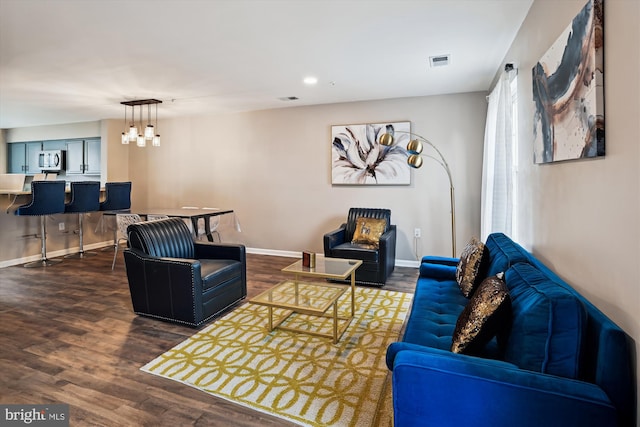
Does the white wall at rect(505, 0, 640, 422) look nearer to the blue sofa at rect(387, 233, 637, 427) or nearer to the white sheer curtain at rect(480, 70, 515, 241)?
the blue sofa at rect(387, 233, 637, 427)

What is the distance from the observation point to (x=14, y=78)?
13.4ft

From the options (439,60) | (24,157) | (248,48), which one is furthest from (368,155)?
(24,157)

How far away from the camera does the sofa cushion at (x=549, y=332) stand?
4.14ft

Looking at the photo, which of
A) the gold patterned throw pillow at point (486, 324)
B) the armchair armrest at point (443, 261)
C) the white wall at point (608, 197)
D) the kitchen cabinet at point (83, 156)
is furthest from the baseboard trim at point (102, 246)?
the gold patterned throw pillow at point (486, 324)

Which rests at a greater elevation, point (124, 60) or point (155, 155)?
point (124, 60)

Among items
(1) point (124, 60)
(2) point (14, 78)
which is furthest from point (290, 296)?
(2) point (14, 78)

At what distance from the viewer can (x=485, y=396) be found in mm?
1237

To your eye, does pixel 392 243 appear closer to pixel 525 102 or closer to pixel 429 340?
pixel 525 102

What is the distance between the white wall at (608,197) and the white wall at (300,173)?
275 cm

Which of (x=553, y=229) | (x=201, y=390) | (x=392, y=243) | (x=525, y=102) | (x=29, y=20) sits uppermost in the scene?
(x=29, y=20)

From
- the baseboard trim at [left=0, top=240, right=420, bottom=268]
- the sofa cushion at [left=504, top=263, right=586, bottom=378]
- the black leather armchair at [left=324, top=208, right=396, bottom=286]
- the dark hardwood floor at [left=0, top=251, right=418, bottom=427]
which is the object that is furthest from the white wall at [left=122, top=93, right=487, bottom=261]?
the sofa cushion at [left=504, top=263, right=586, bottom=378]

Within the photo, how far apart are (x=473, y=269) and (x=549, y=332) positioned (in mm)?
1185

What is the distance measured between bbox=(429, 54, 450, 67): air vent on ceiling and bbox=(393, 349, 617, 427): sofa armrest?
3027mm

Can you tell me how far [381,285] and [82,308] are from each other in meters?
3.17
